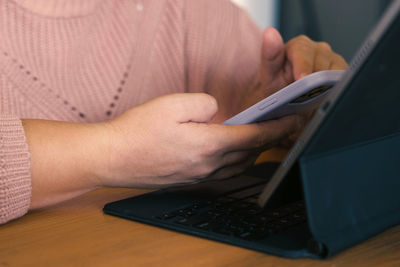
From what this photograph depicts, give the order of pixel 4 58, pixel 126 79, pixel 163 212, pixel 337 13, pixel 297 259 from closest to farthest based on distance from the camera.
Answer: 1. pixel 297 259
2. pixel 163 212
3. pixel 4 58
4. pixel 126 79
5. pixel 337 13

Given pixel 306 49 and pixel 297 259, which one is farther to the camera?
pixel 306 49

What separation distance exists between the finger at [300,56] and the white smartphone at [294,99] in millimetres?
189

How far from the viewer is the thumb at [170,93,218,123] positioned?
0.48 metres

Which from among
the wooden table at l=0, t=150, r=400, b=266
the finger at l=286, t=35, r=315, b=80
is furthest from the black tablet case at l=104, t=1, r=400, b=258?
the finger at l=286, t=35, r=315, b=80

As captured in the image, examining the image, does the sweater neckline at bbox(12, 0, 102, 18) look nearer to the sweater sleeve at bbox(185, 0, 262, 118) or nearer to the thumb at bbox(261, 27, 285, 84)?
the sweater sleeve at bbox(185, 0, 262, 118)

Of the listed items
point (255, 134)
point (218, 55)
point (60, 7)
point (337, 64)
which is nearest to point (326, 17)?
point (218, 55)

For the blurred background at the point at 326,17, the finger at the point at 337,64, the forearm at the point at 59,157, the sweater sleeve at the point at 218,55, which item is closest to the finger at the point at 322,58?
the finger at the point at 337,64

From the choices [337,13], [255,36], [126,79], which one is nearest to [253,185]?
[126,79]

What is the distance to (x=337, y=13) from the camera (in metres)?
2.14

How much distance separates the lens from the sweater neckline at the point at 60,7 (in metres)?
0.81

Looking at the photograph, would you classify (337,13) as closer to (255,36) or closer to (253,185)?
(255,36)

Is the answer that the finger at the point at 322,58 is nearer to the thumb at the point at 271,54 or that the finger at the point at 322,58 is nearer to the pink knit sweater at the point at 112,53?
the thumb at the point at 271,54

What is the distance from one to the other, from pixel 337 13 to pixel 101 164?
1.92 meters

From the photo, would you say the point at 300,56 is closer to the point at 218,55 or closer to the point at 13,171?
the point at 218,55
